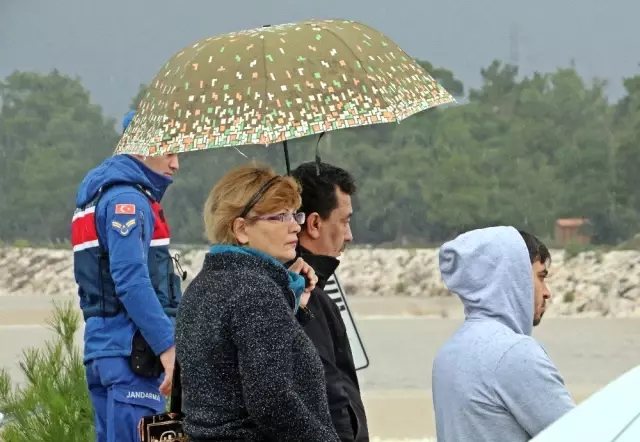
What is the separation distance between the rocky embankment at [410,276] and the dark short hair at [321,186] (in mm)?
17721

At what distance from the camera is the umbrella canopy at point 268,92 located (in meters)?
3.36

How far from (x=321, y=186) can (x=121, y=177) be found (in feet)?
3.09

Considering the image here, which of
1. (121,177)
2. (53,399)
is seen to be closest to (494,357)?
(121,177)

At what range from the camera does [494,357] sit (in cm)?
300

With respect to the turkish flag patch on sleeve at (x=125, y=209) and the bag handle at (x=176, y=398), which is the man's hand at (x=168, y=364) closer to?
the turkish flag patch on sleeve at (x=125, y=209)

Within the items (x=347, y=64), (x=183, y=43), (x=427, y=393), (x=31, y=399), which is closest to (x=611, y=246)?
(x=183, y=43)

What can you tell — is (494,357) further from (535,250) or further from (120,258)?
(120,258)

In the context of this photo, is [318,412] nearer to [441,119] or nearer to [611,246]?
[611,246]

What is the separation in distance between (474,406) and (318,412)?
14.8 inches

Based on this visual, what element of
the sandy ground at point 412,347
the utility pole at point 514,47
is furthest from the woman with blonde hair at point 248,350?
the utility pole at point 514,47

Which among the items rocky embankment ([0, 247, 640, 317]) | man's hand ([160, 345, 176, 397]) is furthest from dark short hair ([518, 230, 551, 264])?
rocky embankment ([0, 247, 640, 317])

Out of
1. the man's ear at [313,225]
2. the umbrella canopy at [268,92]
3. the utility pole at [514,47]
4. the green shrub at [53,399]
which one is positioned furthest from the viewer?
the utility pole at [514,47]

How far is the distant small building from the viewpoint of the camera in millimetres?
24781

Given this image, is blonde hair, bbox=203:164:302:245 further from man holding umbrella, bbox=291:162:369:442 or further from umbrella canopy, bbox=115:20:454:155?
man holding umbrella, bbox=291:162:369:442
